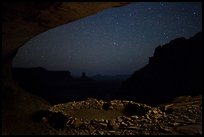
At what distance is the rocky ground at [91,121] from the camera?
6230 millimetres

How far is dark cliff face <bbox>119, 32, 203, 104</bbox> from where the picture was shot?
31.3m

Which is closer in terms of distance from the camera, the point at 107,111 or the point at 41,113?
the point at 41,113

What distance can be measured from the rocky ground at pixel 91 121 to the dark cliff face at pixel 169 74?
23.1 m

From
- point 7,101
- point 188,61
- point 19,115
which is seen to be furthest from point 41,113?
point 188,61

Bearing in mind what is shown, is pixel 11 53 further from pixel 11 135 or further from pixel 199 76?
pixel 199 76

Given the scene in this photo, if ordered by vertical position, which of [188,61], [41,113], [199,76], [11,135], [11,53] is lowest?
[11,135]

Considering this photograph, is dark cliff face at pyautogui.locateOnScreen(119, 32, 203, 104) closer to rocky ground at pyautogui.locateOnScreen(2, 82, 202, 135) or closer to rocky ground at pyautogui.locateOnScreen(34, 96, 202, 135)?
rocky ground at pyautogui.locateOnScreen(2, 82, 202, 135)

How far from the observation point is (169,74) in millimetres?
34438

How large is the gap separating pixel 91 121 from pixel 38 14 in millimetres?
3624

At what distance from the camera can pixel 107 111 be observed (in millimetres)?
9820

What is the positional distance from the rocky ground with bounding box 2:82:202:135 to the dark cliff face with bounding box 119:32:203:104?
911 inches

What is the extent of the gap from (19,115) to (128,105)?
450cm

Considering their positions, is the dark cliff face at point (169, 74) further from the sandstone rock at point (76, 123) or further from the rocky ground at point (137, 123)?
the sandstone rock at point (76, 123)

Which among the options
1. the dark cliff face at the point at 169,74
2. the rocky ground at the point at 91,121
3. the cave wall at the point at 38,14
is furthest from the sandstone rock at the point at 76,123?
the dark cliff face at the point at 169,74
